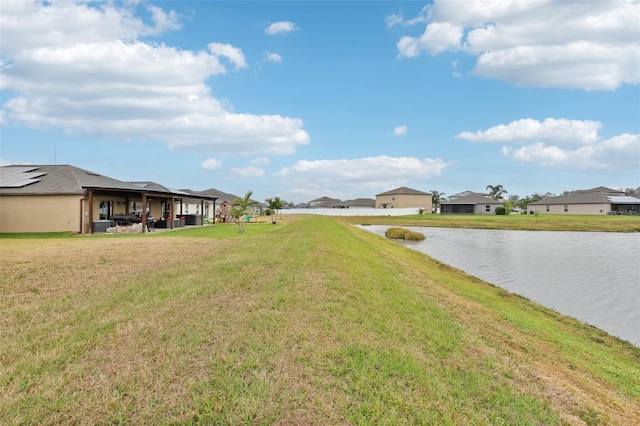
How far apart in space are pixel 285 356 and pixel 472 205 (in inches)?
3154

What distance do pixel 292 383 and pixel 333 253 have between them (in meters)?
8.06

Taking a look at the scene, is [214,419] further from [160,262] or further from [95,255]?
[95,255]

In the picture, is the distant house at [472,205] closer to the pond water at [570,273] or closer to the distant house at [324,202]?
the distant house at [324,202]

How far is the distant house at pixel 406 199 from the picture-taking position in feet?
289

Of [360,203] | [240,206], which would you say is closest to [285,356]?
[240,206]

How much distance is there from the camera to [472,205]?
253ft

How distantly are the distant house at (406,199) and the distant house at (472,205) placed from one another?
7.91 metres

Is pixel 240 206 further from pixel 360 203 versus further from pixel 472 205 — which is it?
pixel 360 203

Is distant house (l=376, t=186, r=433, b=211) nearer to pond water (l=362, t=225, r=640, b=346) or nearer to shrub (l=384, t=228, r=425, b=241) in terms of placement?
shrub (l=384, t=228, r=425, b=241)

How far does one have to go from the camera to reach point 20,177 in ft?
80.3

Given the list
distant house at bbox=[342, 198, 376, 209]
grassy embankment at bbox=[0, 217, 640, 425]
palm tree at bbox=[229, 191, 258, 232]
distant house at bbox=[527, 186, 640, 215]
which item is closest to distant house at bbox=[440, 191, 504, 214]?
distant house at bbox=[527, 186, 640, 215]

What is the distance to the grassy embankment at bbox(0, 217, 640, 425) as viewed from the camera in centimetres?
332

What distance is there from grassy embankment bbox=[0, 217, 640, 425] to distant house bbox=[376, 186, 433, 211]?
265 feet

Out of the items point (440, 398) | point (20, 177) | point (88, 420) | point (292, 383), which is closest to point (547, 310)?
point (440, 398)
